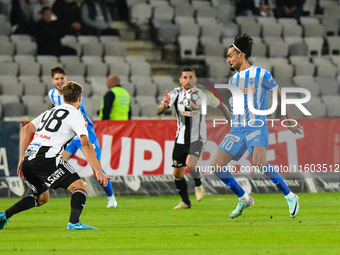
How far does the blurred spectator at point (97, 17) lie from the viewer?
1647cm

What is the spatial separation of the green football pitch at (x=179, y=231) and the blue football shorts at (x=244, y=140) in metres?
0.86

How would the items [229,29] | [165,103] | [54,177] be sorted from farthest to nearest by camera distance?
[229,29], [165,103], [54,177]

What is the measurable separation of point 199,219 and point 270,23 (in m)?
12.8

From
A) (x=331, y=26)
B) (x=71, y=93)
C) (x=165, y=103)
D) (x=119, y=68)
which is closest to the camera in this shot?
(x=71, y=93)

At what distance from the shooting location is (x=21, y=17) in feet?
53.6

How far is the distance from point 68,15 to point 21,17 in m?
1.29

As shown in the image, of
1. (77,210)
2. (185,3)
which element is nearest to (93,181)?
(77,210)

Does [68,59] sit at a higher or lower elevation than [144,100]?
higher

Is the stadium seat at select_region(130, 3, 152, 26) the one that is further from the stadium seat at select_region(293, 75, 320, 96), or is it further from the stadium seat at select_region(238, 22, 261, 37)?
the stadium seat at select_region(293, 75, 320, 96)

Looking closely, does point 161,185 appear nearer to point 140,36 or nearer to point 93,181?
point 93,181

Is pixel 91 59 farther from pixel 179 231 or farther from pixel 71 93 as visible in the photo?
pixel 179 231

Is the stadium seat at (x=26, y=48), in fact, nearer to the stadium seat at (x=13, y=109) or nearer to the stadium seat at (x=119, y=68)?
the stadium seat at (x=119, y=68)

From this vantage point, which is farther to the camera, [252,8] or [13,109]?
[252,8]

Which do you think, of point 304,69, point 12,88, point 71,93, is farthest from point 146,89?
point 71,93
